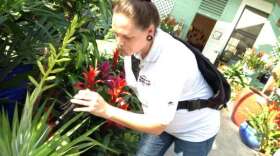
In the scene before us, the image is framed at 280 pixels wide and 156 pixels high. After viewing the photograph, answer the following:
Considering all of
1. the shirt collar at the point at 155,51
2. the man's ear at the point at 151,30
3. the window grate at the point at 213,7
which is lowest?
the window grate at the point at 213,7

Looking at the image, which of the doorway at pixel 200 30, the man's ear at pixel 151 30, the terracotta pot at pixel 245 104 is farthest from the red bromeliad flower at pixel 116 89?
the doorway at pixel 200 30

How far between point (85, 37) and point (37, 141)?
79 centimetres

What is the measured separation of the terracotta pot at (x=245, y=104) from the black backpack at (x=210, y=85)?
4371 mm

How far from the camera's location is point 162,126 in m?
1.67

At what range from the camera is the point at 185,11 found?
1040 centimetres

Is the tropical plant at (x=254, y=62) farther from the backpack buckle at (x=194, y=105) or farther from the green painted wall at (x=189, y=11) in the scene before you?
the backpack buckle at (x=194, y=105)

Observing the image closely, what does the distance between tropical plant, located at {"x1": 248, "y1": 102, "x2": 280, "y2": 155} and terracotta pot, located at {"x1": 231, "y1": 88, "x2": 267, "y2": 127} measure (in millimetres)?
718

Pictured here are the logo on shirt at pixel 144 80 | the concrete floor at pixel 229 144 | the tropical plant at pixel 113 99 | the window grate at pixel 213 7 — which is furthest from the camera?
the window grate at pixel 213 7

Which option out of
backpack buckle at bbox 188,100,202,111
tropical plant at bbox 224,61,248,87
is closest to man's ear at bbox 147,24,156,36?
backpack buckle at bbox 188,100,202,111

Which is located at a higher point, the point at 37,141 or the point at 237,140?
the point at 37,141

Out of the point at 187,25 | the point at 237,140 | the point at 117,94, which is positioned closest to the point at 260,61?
the point at 187,25

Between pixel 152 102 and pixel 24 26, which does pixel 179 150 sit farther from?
pixel 24 26

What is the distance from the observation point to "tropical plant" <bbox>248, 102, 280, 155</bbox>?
204 inches

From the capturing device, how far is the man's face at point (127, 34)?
1.58m
